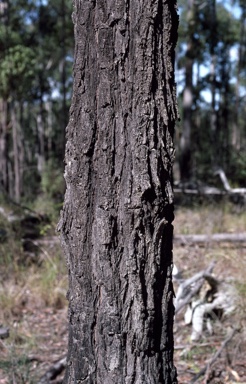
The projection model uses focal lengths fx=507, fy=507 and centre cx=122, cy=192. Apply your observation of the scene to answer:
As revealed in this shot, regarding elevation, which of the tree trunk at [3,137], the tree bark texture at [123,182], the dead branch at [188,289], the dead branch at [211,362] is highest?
the tree trunk at [3,137]

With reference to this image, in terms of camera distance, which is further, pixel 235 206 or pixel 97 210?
pixel 235 206

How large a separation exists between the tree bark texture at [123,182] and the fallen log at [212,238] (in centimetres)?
498

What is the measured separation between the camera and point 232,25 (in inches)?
1147

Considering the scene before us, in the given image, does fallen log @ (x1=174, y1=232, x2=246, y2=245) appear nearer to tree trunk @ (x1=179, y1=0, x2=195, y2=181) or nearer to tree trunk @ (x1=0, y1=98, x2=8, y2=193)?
tree trunk @ (x1=179, y1=0, x2=195, y2=181)

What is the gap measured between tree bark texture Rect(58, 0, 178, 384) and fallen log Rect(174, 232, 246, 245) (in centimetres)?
498

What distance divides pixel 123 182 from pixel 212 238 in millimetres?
5190

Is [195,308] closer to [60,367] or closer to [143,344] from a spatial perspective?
[60,367]

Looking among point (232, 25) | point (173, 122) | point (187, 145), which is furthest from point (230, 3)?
point (173, 122)

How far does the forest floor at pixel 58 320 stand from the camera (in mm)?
3699

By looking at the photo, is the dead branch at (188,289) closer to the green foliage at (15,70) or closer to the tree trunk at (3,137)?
the green foliage at (15,70)

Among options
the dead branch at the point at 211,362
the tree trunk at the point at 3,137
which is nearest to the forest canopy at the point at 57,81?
the tree trunk at the point at 3,137

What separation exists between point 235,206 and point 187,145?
4.33 metres

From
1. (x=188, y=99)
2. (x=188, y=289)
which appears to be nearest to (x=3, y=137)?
(x=188, y=99)

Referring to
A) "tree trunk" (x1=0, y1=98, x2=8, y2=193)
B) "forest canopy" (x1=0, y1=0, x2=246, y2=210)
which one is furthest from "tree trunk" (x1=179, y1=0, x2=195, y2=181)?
"tree trunk" (x1=0, y1=98, x2=8, y2=193)
